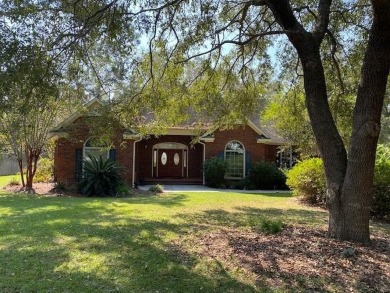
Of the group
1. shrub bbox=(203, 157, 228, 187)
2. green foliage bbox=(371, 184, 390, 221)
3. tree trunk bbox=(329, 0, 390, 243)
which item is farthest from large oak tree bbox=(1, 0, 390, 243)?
shrub bbox=(203, 157, 228, 187)

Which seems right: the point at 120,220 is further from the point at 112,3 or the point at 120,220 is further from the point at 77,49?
the point at 112,3

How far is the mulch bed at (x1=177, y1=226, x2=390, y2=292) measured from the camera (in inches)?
193

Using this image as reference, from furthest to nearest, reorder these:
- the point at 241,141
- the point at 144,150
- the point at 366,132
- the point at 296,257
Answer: the point at 144,150
the point at 241,141
the point at 366,132
the point at 296,257

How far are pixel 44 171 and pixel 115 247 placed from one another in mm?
18010

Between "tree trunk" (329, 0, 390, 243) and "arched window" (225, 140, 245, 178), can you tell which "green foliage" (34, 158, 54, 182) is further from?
"tree trunk" (329, 0, 390, 243)

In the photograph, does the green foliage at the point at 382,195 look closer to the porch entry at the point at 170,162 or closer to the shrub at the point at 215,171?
the shrub at the point at 215,171

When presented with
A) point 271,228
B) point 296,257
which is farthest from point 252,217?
point 296,257

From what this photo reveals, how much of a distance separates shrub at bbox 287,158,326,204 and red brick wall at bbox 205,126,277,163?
6954mm

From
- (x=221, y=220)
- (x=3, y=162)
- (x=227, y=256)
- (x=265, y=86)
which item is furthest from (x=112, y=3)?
(x=3, y=162)

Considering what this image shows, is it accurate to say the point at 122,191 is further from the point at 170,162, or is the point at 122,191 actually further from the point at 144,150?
the point at 170,162

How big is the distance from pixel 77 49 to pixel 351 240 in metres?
5.78

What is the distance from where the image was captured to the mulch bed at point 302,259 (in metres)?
4.89

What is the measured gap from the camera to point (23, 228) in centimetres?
818

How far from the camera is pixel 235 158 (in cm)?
2209
